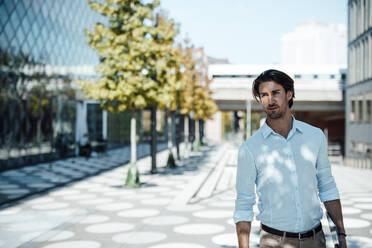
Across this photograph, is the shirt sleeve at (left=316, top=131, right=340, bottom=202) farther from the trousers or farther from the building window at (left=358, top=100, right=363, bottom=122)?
the building window at (left=358, top=100, right=363, bottom=122)

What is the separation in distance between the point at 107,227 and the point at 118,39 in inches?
269

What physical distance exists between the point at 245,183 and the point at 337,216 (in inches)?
25.4

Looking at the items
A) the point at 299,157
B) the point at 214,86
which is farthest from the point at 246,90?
the point at 299,157

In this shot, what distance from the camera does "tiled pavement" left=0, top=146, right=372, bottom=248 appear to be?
254 inches

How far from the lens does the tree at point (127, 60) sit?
40.2 ft

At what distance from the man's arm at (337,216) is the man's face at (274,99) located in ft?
2.20

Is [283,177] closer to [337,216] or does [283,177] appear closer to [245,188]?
[245,188]

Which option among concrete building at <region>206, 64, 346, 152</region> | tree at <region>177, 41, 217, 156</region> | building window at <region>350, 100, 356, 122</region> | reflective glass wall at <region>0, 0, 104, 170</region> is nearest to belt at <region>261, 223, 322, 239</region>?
reflective glass wall at <region>0, 0, 104, 170</region>

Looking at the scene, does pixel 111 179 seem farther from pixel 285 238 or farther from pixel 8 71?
pixel 285 238

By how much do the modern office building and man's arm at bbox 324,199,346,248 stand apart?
24737 mm

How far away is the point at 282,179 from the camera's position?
2.49 metres

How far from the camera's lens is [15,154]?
19125mm

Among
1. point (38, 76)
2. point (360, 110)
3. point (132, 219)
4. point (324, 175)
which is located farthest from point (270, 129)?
point (360, 110)

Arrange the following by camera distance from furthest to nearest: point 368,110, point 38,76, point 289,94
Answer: point 368,110, point 38,76, point 289,94
